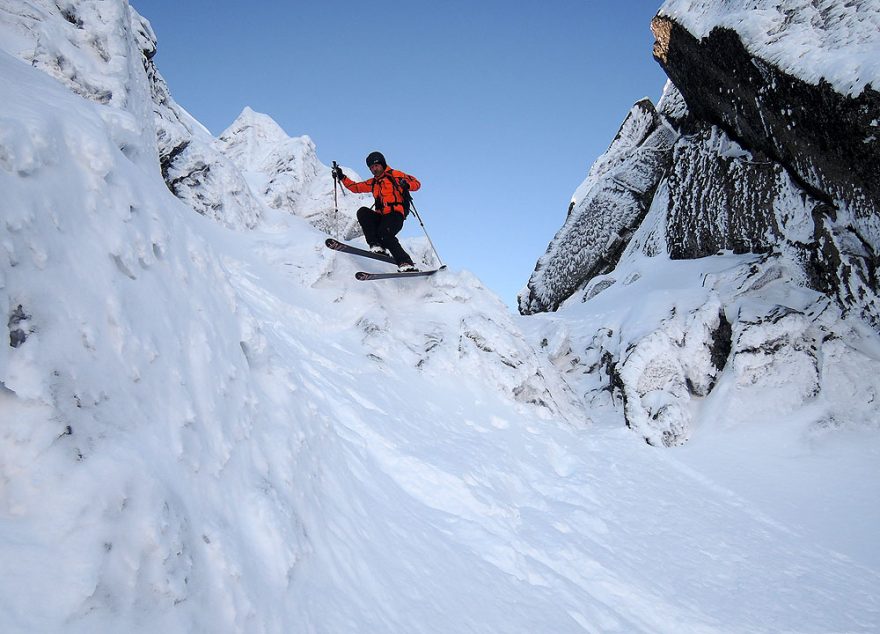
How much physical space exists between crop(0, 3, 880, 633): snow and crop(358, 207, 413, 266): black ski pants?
54.2 inches

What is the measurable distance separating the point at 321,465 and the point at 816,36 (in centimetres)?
1311

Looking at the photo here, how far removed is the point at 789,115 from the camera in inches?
434

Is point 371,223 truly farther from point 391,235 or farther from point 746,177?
point 746,177

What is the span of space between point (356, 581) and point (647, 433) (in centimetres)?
811

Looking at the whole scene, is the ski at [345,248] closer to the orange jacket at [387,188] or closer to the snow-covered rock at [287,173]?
the orange jacket at [387,188]

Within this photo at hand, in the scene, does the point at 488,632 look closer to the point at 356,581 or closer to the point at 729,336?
the point at 356,581

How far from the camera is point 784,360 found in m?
10.3

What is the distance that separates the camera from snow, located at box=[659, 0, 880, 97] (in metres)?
9.27

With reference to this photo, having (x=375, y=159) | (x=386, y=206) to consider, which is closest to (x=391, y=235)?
(x=386, y=206)

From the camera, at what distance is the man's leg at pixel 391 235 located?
440 inches

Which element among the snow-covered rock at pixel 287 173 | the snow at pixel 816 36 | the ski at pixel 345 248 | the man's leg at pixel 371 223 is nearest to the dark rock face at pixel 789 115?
the snow at pixel 816 36

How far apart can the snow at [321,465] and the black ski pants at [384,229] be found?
4.52ft

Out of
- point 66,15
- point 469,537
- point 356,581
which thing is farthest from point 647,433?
point 66,15

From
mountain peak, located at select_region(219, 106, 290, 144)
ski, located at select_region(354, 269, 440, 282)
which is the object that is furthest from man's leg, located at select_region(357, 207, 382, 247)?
mountain peak, located at select_region(219, 106, 290, 144)
